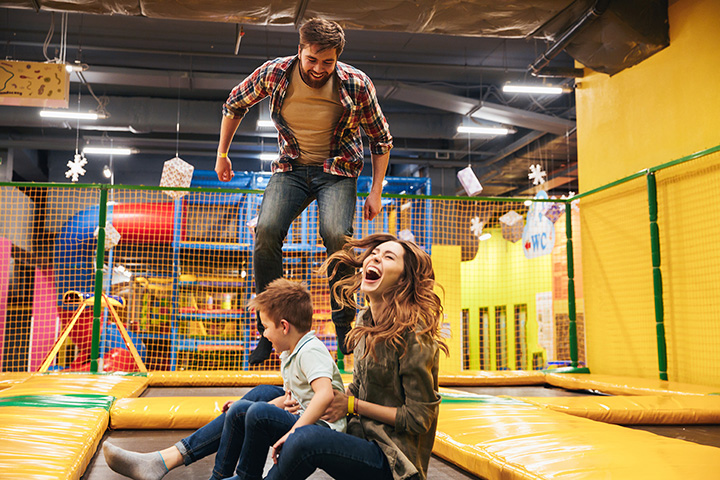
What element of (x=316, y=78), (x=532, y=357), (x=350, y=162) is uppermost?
(x=316, y=78)

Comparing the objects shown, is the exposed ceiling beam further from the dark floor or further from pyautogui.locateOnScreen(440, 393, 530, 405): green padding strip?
pyautogui.locateOnScreen(440, 393, 530, 405): green padding strip

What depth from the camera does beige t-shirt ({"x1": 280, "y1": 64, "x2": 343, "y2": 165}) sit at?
2510 millimetres

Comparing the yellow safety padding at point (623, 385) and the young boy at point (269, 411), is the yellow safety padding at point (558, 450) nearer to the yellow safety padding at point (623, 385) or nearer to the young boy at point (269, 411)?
the young boy at point (269, 411)

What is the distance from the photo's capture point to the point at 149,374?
428 cm

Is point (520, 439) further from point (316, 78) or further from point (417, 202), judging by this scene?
point (417, 202)

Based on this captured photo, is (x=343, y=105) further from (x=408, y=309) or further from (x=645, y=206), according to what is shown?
(x=645, y=206)

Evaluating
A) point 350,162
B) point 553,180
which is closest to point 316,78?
point 350,162

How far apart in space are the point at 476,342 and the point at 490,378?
6.81 metres

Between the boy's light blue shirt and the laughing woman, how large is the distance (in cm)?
5

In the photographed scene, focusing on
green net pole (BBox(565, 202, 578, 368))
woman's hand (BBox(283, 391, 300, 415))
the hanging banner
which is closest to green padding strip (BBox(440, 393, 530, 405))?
woman's hand (BBox(283, 391, 300, 415))

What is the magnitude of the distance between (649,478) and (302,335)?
37.8 inches

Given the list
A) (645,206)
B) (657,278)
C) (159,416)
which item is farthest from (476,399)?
(645,206)

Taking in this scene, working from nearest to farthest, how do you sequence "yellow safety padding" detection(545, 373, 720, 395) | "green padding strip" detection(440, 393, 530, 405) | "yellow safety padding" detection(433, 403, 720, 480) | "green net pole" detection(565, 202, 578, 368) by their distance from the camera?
1. "yellow safety padding" detection(433, 403, 720, 480)
2. "green padding strip" detection(440, 393, 530, 405)
3. "yellow safety padding" detection(545, 373, 720, 395)
4. "green net pole" detection(565, 202, 578, 368)

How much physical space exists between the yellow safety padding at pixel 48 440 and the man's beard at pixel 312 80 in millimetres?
1527
